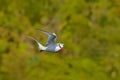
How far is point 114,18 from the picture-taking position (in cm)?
2095

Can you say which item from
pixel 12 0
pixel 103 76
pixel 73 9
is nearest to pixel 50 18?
pixel 73 9

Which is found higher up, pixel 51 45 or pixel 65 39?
pixel 65 39

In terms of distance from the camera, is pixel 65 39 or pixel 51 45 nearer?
pixel 51 45

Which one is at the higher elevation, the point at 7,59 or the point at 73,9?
the point at 73,9

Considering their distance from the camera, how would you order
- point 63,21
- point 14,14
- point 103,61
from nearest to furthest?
point 103,61
point 63,21
point 14,14

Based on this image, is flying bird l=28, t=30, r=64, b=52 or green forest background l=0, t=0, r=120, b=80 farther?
green forest background l=0, t=0, r=120, b=80

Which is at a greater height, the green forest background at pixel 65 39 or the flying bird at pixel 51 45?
the green forest background at pixel 65 39

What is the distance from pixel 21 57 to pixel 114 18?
4831mm

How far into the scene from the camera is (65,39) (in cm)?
1705

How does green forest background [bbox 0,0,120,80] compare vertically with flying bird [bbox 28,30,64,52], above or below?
above

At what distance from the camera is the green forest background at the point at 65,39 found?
55.7 ft

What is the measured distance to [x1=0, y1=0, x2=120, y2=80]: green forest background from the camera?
55.7ft

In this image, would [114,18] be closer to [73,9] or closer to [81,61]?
[73,9]

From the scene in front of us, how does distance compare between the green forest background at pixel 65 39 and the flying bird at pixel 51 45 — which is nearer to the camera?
the flying bird at pixel 51 45
